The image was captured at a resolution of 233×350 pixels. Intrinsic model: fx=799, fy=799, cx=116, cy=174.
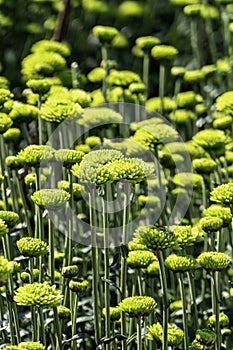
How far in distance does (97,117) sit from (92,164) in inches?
25.0

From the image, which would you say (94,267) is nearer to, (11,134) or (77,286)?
(77,286)

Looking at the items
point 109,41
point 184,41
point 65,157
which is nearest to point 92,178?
point 65,157

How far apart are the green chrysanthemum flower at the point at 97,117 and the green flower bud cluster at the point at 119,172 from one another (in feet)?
2.04

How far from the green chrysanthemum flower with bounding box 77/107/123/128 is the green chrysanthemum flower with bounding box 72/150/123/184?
531 millimetres

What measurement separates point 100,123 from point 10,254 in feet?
1.84

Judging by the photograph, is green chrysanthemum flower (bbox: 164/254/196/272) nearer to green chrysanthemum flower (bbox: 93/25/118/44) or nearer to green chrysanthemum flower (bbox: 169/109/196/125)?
green chrysanthemum flower (bbox: 169/109/196/125)

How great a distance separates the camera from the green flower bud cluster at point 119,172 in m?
1.58

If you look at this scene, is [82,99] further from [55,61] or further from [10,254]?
[10,254]

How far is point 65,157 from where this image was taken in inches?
68.8

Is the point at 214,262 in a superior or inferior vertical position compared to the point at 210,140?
inferior

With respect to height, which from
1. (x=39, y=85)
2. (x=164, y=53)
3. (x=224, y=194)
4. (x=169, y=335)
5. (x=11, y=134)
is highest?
(x=164, y=53)

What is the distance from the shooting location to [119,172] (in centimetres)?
158

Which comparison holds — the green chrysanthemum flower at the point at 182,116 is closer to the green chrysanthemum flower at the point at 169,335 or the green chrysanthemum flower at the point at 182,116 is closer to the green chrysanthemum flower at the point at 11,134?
the green chrysanthemum flower at the point at 11,134

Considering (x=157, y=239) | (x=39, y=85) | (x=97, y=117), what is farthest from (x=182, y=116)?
(x=157, y=239)
